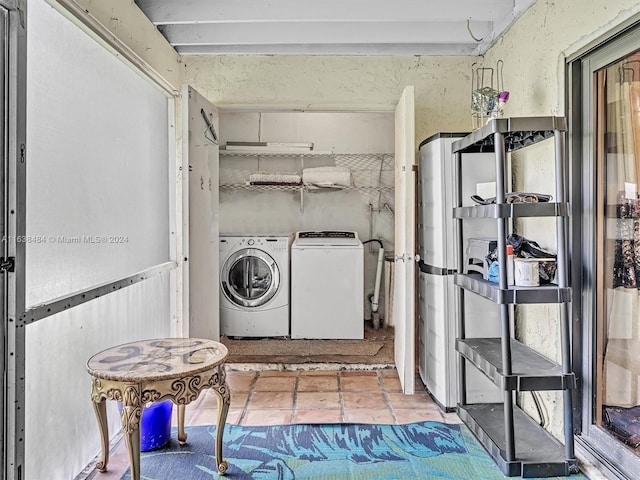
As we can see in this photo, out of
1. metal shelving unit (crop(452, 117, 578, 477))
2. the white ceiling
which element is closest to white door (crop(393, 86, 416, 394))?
the white ceiling

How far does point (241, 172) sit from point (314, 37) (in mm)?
2020

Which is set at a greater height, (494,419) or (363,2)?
(363,2)

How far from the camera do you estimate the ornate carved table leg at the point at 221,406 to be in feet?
6.31

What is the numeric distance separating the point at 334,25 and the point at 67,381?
7.96 ft

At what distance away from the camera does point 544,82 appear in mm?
2361

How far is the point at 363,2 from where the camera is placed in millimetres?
2557

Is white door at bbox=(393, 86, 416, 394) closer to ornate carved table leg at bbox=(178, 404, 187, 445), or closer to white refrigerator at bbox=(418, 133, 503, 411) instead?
white refrigerator at bbox=(418, 133, 503, 411)

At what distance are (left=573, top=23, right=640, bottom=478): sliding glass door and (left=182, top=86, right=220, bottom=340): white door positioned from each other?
81.4 inches

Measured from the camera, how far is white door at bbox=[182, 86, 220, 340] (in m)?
2.89

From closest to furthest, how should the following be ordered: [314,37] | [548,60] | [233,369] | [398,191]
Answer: [548,60], [314,37], [398,191], [233,369]

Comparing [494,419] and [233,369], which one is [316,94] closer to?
[233,369]

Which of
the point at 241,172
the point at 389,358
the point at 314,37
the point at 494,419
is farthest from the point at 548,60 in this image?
the point at 241,172

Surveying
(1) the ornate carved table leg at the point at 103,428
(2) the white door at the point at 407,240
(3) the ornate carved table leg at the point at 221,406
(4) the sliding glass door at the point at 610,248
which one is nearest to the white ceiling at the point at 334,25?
(2) the white door at the point at 407,240

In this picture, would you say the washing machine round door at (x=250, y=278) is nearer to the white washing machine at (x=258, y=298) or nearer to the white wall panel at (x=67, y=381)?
the white washing machine at (x=258, y=298)
